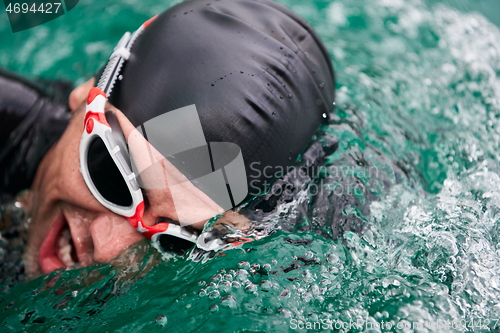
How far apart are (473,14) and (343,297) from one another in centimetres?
405

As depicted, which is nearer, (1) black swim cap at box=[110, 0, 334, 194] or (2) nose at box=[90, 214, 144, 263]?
(1) black swim cap at box=[110, 0, 334, 194]

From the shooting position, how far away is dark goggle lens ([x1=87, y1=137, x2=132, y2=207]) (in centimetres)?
164

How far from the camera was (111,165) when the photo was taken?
5.37 feet

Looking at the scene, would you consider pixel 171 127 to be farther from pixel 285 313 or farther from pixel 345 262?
pixel 345 262

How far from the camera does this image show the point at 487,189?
219cm

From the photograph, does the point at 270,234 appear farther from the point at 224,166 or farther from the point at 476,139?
the point at 476,139

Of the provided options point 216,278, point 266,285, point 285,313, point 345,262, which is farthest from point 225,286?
point 345,262

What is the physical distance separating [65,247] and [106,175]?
55 centimetres

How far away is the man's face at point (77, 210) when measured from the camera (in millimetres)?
1676

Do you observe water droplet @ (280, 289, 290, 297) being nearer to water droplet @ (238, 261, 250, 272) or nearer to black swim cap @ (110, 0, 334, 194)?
water droplet @ (238, 261, 250, 272)

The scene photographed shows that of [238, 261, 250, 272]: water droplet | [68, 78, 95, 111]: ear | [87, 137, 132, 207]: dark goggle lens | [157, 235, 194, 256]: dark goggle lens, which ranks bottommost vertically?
[238, 261, 250, 272]: water droplet

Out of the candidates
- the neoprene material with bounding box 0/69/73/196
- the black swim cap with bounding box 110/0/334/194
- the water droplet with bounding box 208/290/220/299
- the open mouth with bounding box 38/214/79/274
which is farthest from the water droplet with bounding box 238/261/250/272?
the neoprene material with bounding box 0/69/73/196

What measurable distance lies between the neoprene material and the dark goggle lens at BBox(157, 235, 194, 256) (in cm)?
72

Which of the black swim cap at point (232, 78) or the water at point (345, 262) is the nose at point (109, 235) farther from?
Result: the black swim cap at point (232, 78)
